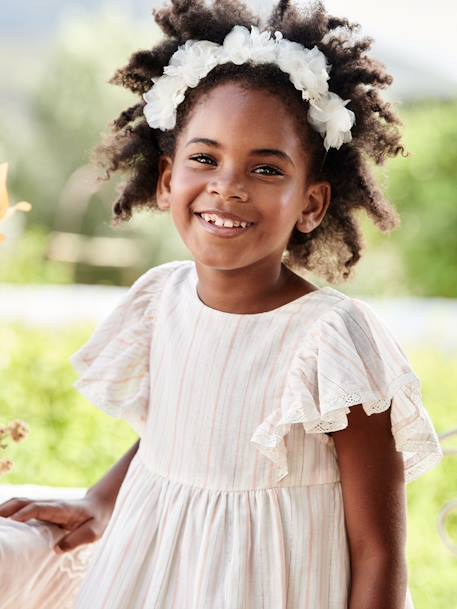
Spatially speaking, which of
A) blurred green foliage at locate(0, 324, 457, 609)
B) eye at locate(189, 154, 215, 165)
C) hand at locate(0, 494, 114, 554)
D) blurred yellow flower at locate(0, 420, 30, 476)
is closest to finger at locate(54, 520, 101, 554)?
hand at locate(0, 494, 114, 554)

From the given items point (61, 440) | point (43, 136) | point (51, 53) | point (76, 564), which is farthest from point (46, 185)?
point (76, 564)

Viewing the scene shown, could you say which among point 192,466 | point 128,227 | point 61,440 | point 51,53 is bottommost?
point 192,466

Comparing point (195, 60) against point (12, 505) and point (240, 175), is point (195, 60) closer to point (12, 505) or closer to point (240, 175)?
point (240, 175)

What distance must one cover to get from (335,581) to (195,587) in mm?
161

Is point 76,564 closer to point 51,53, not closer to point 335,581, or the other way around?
point 335,581

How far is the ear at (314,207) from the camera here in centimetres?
129

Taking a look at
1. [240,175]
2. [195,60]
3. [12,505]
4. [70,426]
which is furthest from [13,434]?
[70,426]

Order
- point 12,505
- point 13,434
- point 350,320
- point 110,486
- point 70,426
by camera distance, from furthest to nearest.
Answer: point 70,426
point 110,486
point 12,505
point 350,320
point 13,434

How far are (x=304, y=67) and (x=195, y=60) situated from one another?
14cm

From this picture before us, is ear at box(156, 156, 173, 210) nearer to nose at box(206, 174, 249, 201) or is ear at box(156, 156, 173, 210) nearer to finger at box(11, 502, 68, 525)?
nose at box(206, 174, 249, 201)

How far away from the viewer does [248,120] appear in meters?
1.19

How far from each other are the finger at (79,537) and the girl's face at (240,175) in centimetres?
41

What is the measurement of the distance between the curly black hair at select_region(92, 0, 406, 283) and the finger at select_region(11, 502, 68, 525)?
39 cm

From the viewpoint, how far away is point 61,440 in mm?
3203
